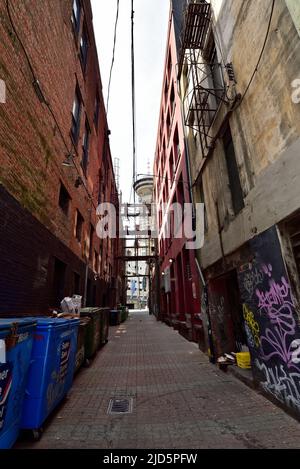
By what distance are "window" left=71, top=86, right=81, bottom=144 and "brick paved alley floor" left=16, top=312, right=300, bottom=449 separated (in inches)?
374

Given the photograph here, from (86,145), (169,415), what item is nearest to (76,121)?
(86,145)

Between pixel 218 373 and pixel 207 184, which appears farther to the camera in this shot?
pixel 207 184

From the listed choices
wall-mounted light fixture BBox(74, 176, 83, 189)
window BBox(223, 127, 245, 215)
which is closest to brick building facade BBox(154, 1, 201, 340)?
window BBox(223, 127, 245, 215)

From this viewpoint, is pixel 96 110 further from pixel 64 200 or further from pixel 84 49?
pixel 64 200

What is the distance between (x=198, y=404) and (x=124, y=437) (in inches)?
62.5

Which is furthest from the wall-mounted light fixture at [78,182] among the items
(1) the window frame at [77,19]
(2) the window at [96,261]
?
(1) the window frame at [77,19]

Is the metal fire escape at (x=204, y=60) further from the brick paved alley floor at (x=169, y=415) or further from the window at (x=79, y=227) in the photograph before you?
the window at (x=79, y=227)

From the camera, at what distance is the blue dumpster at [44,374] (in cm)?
308

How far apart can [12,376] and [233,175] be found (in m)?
6.08

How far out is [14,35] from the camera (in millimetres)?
5492

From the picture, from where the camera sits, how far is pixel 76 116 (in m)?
11.5
